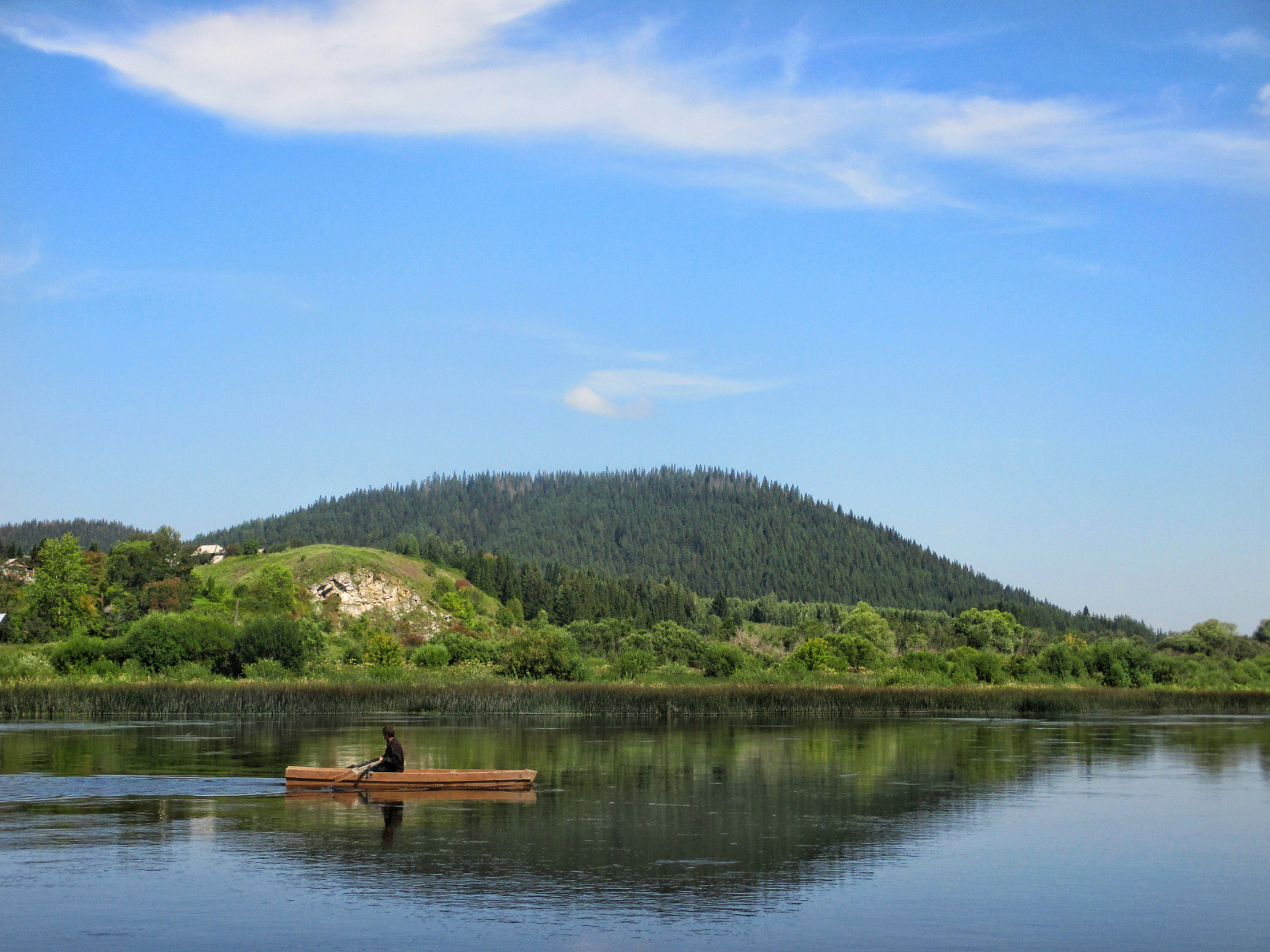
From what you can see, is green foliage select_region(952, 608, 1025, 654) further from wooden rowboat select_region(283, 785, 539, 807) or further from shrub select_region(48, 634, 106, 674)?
wooden rowboat select_region(283, 785, 539, 807)

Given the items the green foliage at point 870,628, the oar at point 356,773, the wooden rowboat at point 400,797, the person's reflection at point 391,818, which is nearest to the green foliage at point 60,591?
the green foliage at point 870,628

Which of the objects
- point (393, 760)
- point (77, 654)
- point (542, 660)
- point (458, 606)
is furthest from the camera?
point (458, 606)

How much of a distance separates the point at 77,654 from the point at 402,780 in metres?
70.5

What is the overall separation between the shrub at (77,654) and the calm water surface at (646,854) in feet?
166

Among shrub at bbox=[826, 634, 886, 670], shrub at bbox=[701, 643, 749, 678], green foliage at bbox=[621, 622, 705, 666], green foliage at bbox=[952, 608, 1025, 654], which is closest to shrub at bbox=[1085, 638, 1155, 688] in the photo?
shrub at bbox=[826, 634, 886, 670]

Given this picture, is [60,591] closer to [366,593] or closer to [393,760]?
[366,593]

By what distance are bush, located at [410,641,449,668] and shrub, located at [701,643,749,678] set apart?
26.0 meters

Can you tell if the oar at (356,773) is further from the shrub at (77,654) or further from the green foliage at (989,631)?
the green foliage at (989,631)

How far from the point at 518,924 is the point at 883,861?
31.2 ft

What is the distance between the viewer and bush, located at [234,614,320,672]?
97938 millimetres

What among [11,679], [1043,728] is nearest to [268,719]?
[11,679]

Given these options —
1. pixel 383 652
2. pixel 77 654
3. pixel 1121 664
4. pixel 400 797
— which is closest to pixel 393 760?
pixel 400 797

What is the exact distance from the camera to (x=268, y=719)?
69.4 m

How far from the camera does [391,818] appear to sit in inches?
1196
